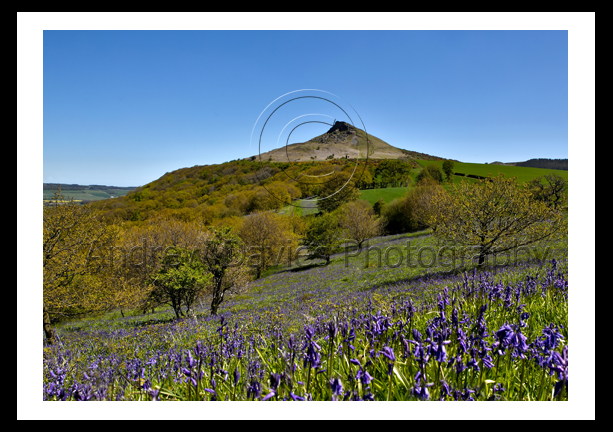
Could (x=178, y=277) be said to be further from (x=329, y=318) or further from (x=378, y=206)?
(x=378, y=206)

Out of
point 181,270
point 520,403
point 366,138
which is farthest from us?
point 181,270

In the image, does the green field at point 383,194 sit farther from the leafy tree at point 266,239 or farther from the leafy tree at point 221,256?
the leafy tree at point 221,256

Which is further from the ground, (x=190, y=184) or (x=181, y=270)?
(x=190, y=184)

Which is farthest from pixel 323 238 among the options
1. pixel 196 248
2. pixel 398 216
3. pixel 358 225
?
pixel 196 248

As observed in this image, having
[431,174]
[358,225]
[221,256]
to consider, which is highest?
[431,174]
